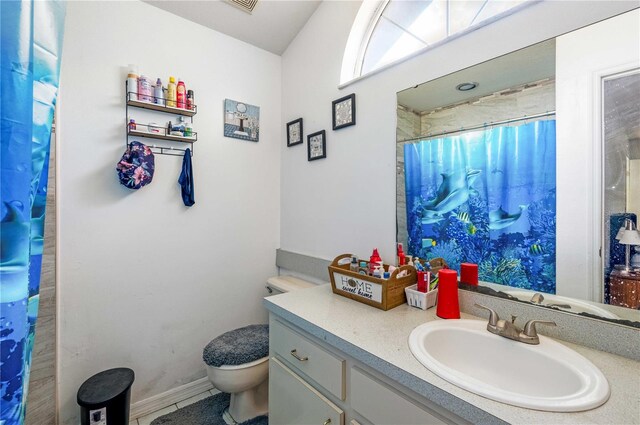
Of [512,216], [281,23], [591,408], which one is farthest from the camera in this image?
[281,23]

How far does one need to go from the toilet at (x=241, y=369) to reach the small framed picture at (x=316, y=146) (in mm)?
1225

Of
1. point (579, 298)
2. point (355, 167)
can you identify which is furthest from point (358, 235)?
point (579, 298)

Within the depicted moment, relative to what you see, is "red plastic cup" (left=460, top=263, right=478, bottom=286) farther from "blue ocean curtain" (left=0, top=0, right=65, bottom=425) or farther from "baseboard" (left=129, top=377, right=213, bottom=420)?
"baseboard" (left=129, top=377, right=213, bottom=420)

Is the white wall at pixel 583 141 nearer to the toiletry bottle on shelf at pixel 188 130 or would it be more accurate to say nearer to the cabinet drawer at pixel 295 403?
the cabinet drawer at pixel 295 403

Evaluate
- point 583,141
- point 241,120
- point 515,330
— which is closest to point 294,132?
point 241,120

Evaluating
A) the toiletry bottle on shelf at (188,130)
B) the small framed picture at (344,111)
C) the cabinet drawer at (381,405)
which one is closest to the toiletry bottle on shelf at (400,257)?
the cabinet drawer at (381,405)

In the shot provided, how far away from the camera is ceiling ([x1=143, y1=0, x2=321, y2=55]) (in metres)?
1.79

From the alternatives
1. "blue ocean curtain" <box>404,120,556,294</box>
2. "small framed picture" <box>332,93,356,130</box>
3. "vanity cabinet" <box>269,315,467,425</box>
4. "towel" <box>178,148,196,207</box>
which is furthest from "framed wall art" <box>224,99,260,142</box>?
"vanity cabinet" <box>269,315,467,425</box>

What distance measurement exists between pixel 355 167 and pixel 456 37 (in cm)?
79

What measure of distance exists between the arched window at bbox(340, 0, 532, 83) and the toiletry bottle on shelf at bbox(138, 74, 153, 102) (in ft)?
3.78

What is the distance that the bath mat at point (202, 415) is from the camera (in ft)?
5.48

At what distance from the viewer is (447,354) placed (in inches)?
40.5

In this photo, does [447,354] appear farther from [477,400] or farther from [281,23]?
[281,23]

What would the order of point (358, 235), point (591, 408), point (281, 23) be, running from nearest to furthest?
point (591, 408)
point (358, 235)
point (281, 23)
